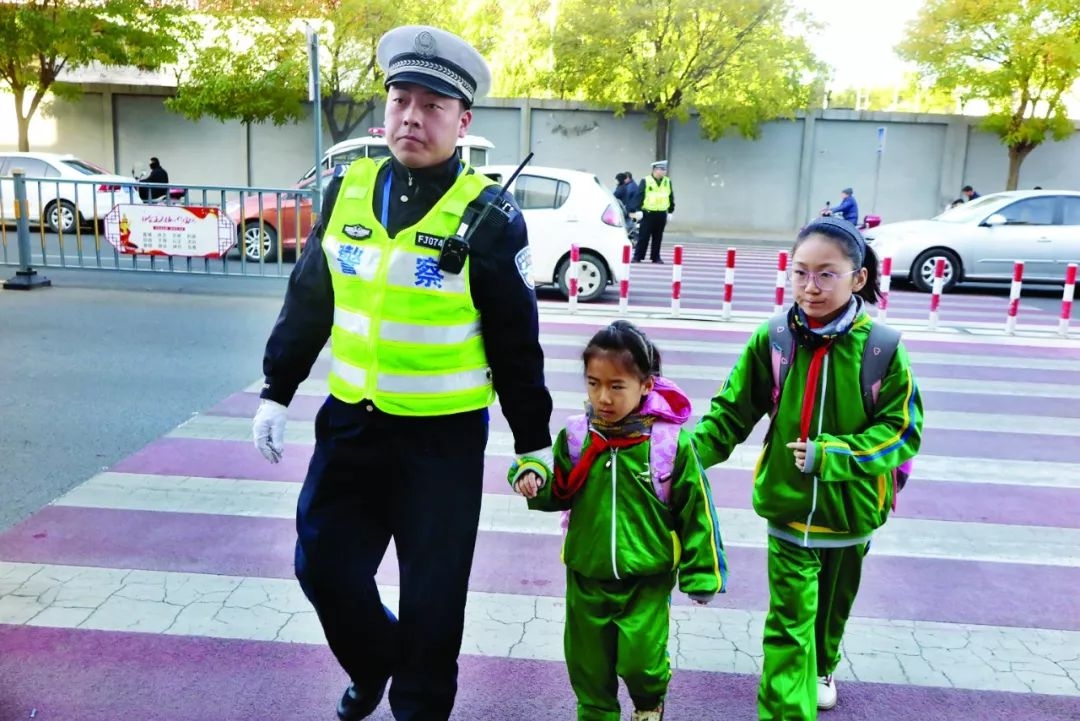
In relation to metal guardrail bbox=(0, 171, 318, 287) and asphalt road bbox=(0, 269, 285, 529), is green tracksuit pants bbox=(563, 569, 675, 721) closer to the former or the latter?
asphalt road bbox=(0, 269, 285, 529)

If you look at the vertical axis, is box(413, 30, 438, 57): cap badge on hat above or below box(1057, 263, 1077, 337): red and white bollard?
above

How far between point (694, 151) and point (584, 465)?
89.6ft

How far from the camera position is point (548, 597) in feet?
13.4

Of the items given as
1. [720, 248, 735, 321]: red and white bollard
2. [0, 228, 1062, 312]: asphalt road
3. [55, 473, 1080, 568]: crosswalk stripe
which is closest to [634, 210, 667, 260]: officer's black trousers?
[0, 228, 1062, 312]: asphalt road

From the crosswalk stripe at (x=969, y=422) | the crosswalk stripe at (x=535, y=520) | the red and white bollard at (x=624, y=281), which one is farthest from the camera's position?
the red and white bollard at (x=624, y=281)

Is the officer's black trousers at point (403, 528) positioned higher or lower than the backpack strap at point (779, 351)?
lower

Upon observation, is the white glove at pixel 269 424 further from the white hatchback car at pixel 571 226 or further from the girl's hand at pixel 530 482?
the white hatchback car at pixel 571 226

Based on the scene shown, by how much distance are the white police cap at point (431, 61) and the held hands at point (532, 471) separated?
→ 3.25 feet

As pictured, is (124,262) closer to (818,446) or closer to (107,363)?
(107,363)

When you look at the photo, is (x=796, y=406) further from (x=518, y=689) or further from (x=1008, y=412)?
(x=1008, y=412)

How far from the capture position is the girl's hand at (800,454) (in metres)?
2.82

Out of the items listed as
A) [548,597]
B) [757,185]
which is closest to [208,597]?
[548,597]

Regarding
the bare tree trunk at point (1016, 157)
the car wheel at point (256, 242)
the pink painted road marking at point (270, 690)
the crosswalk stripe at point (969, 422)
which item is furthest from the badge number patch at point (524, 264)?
the bare tree trunk at point (1016, 157)

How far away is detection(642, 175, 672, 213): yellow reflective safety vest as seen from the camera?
668 inches
